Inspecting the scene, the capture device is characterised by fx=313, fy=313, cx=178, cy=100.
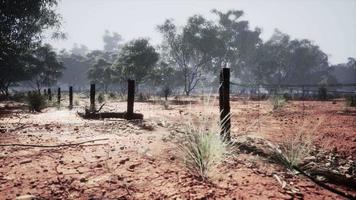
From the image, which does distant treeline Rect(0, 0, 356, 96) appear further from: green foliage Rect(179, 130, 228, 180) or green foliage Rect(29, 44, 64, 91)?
green foliage Rect(179, 130, 228, 180)

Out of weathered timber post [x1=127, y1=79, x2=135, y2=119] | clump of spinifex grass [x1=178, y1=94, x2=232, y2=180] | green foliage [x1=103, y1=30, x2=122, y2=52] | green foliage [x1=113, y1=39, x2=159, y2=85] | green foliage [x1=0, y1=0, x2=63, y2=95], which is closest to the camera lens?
clump of spinifex grass [x1=178, y1=94, x2=232, y2=180]

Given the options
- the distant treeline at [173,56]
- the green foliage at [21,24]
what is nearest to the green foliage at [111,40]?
the distant treeline at [173,56]

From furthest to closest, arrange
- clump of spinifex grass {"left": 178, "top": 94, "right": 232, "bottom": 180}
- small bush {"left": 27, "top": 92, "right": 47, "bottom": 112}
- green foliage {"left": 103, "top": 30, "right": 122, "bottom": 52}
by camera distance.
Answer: green foliage {"left": 103, "top": 30, "right": 122, "bottom": 52}
small bush {"left": 27, "top": 92, "right": 47, "bottom": 112}
clump of spinifex grass {"left": 178, "top": 94, "right": 232, "bottom": 180}

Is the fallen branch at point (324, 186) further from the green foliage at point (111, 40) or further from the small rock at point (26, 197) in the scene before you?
the green foliage at point (111, 40)

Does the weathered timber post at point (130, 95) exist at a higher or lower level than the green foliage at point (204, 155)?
higher

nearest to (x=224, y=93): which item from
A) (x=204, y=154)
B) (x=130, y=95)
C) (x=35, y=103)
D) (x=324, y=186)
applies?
(x=204, y=154)

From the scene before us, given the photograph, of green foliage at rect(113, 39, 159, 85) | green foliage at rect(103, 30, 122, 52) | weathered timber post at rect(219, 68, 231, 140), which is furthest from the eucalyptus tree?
green foliage at rect(103, 30, 122, 52)

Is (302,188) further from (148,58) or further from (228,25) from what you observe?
(228,25)

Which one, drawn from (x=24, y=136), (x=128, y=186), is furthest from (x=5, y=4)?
(x=128, y=186)

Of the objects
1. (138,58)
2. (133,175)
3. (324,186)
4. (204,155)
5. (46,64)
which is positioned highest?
(138,58)

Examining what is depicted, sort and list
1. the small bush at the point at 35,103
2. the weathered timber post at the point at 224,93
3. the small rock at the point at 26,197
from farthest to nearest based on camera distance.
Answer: the small bush at the point at 35,103, the weathered timber post at the point at 224,93, the small rock at the point at 26,197

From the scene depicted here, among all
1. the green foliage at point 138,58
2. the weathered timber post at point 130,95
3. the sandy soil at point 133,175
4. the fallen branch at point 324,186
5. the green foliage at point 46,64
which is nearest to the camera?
the sandy soil at point 133,175

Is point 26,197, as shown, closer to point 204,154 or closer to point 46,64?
point 204,154

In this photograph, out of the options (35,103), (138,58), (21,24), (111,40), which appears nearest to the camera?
(35,103)
